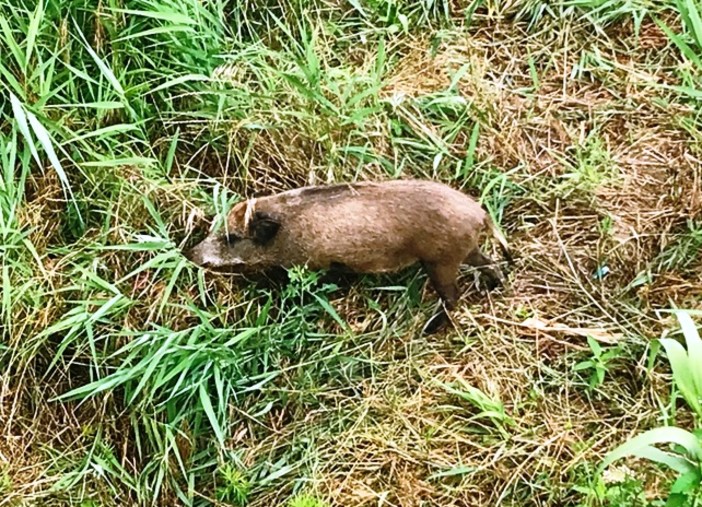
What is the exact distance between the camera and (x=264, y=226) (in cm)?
344

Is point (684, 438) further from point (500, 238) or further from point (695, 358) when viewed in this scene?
point (500, 238)

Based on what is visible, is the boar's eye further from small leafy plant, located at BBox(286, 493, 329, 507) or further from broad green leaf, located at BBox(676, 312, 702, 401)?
broad green leaf, located at BBox(676, 312, 702, 401)

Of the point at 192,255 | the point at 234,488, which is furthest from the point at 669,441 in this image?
the point at 192,255

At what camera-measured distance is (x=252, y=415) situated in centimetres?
334

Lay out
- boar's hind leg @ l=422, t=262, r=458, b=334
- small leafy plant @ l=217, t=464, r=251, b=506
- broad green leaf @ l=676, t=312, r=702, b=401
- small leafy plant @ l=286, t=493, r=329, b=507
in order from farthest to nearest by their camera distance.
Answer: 1. boar's hind leg @ l=422, t=262, r=458, b=334
2. small leafy plant @ l=217, t=464, r=251, b=506
3. small leafy plant @ l=286, t=493, r=329, b=507
4. broad green leaf @ l=676, t=312, r=702, b=401

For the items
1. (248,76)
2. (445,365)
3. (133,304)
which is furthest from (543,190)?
(133,304)

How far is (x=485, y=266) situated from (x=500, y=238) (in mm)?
113

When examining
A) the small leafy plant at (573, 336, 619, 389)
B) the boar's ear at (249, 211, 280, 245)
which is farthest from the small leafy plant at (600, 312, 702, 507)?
the boar's ear at (249, 211, 280, 245)

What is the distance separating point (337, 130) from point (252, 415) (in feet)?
3.66

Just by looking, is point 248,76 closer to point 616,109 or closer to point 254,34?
point 254,34

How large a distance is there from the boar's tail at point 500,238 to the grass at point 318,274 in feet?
0.21

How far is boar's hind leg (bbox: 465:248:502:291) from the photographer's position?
3.46m

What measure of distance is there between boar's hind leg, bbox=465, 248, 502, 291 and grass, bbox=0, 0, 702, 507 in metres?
0.06

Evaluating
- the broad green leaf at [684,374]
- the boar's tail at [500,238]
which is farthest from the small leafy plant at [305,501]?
the broad green leaf at [684,374]
